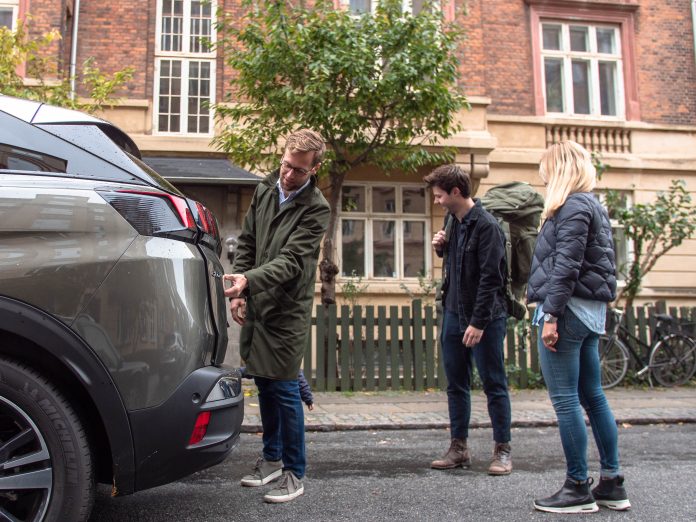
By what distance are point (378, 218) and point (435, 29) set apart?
4.52 meters

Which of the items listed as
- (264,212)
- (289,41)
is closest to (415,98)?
(289,41)

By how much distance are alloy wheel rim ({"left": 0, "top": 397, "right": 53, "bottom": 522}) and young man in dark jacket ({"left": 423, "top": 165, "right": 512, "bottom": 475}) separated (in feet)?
8.08

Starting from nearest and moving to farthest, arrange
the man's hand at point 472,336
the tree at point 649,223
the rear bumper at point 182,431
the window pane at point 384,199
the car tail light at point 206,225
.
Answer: the rear bumper at point 182,431
the car tail light at point 206,225
the man's hand at point 472,336
the tree at point 649,223
the window pane at point 384,199

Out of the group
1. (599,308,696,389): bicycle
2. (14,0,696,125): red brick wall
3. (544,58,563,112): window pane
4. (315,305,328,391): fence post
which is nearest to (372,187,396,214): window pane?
(14,0,696,125): red brick wall

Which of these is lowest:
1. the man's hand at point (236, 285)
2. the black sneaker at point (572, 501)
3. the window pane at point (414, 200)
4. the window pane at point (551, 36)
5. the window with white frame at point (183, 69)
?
the black sneaker at point (572, 501)

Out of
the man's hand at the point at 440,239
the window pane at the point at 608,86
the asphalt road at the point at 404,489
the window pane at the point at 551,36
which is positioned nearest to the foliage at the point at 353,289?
the asphalt road at the point at 404,489

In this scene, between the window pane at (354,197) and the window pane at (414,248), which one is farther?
the window pane at (414,248)

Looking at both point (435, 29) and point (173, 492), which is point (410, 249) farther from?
point (173, 492)

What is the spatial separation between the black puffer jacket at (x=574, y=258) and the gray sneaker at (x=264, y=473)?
1780 millimetres

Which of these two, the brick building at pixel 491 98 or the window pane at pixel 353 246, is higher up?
the brick building at pixel 491 98

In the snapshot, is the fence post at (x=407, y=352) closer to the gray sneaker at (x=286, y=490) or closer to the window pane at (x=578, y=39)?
the gray sneaker at (x=286, y=490)

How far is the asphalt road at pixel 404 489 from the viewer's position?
129 inches

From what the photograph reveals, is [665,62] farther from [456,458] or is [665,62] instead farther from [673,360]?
[456,458]

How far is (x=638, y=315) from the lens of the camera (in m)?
9.89
